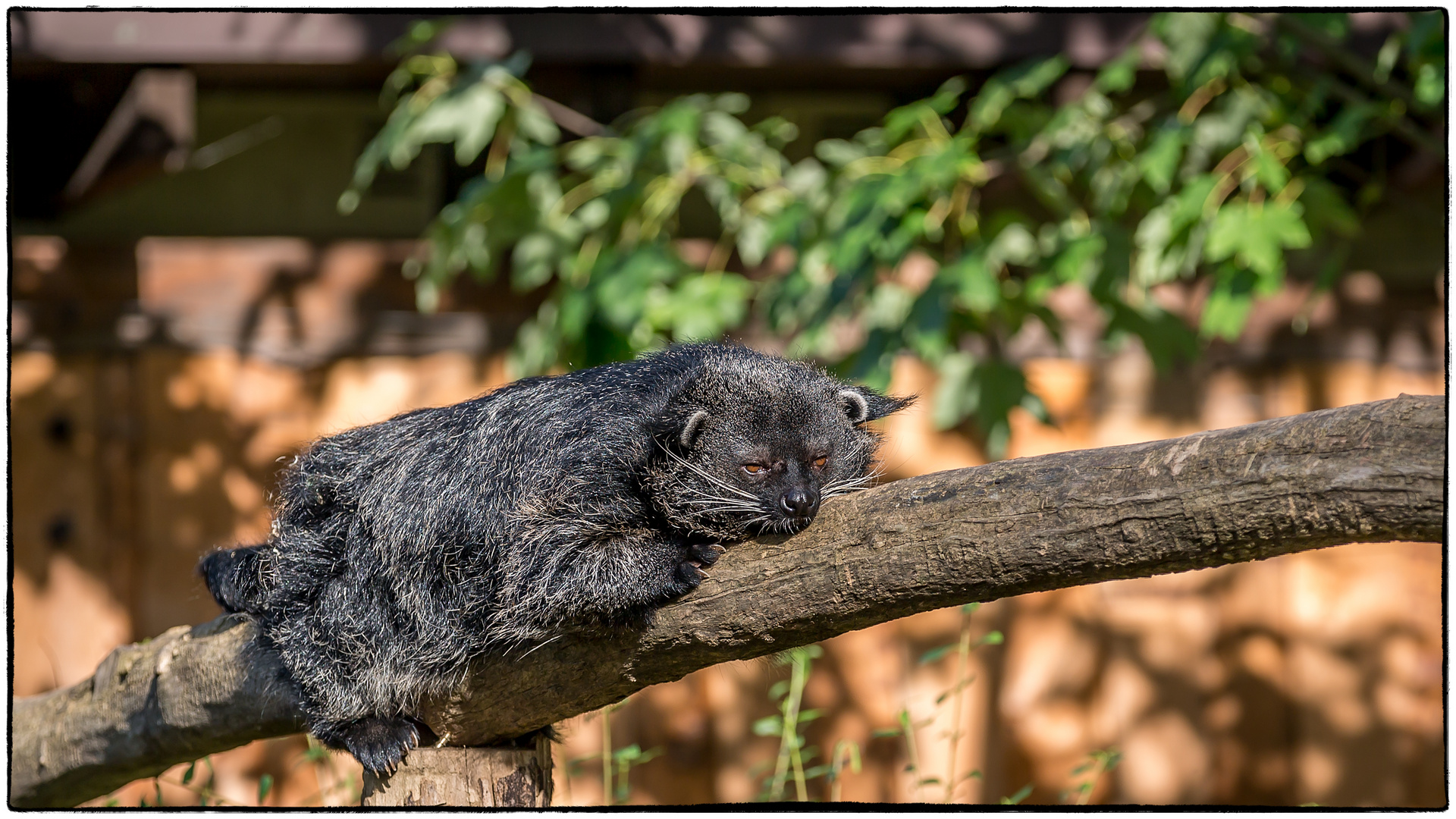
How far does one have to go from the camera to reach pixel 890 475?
4961 mm

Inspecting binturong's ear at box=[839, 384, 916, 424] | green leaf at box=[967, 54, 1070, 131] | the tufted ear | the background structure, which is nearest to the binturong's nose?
the tufted ear

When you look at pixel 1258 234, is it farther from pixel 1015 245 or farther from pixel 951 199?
pixel 951 199

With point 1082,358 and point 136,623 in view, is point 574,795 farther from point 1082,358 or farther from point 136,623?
point 1082,358

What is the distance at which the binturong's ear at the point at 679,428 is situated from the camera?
2.47 meters

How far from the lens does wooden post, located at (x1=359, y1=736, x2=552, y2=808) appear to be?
109 inches

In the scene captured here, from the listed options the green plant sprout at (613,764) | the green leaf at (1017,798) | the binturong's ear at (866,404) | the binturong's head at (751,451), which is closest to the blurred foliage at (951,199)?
the binturong's ear at (866,404)

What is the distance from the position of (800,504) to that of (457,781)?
1125mm

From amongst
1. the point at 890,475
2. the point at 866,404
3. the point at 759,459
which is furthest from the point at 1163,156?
the point at 759,459

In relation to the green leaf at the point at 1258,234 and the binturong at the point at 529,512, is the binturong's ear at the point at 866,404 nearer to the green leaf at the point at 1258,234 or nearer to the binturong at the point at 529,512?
the binturong at the point at 529,512

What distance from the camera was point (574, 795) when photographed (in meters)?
4.86

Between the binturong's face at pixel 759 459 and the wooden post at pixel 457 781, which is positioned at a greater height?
the binturong's face at pixel 759 459

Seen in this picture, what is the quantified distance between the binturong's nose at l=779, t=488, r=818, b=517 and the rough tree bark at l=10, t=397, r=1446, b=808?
4cm

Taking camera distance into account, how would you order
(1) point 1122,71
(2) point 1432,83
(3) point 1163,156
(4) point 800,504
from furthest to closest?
(1) point 1122,71, (3) point 1163,156, (2) point 1432,83, (4) point 800,504

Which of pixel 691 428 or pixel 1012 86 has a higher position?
pixel 1012 86
